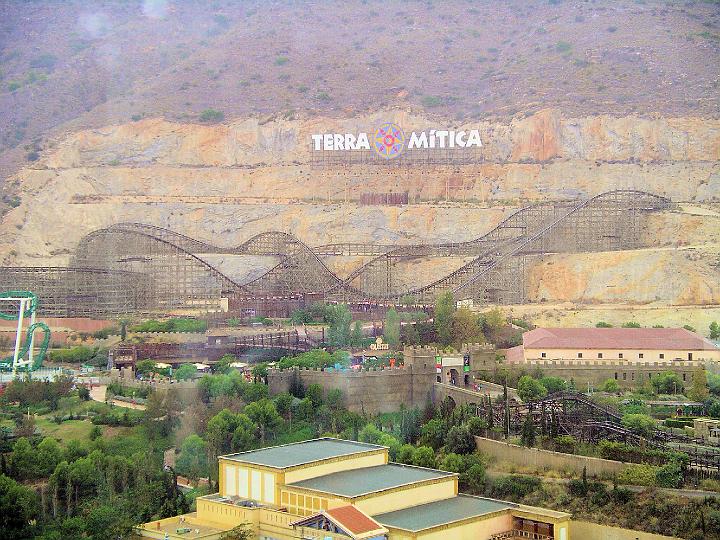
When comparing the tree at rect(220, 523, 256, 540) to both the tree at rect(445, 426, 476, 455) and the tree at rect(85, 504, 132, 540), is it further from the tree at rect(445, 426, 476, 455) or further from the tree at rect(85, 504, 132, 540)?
the tree at rect(445, 426, 476, 455)

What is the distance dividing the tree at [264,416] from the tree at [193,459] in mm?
2254

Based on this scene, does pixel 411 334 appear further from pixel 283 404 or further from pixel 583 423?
pixel 583 423

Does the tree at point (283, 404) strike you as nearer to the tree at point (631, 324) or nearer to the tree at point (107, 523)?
the tree at point (107, 523)

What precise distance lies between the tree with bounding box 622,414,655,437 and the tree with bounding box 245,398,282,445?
457 inches

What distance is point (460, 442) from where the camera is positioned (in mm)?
59562

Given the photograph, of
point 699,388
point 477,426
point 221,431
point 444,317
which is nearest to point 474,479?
point 477,426

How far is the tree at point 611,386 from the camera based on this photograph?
7038cm

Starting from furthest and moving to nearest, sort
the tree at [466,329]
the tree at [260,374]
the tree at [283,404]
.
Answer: the tree at [466,329] → the tree at [260,374] → the tree at [283,404]

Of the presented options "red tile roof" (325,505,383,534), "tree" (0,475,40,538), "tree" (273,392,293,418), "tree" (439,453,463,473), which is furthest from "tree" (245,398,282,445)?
"red tile roof" (325,505,383,534)

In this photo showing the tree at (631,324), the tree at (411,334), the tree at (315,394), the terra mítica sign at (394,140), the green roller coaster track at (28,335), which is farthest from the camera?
the terra mítica sign at (394,140)

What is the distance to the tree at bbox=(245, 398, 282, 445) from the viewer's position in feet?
207

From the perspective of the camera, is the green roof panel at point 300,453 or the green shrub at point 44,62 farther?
the green shrub at point 44,62

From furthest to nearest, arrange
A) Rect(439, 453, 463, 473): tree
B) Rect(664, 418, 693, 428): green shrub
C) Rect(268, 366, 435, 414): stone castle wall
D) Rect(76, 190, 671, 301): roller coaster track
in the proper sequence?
Rect(76, 190, 671, 301): roller coaster track < Rect(268, 366, 435, 414): stone castle wall < Rect(664, 418, 693, 428): green shrub < Rect(439, 453, 463, 473): tree

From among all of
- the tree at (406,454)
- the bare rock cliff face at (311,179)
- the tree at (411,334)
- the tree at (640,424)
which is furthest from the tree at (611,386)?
the bare rock cliff face at (311,179)
